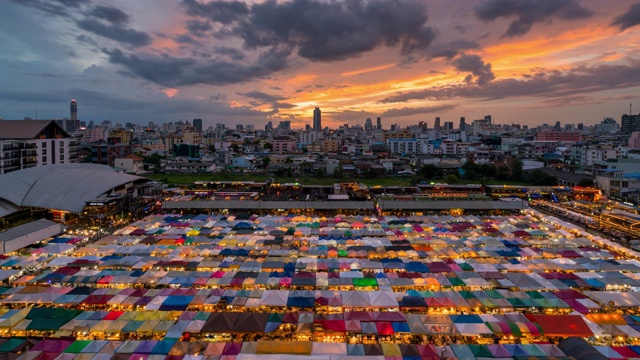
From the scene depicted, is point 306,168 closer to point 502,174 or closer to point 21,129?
point 502,174

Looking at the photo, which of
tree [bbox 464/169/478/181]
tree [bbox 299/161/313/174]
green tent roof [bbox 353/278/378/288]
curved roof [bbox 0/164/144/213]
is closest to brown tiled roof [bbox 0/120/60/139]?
curved roof [bbox 0/164/144/213]

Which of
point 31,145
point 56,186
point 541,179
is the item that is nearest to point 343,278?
point 56,186

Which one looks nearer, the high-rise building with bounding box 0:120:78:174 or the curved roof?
the curved roof

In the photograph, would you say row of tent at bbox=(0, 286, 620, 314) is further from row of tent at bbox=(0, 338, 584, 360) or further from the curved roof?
the curved roof

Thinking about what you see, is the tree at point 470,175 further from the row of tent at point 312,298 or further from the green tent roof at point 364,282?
the green tent roof at point 364,282

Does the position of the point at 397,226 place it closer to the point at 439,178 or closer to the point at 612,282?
the point at 612,282

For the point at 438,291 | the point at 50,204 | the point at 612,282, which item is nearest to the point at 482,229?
the point at 612,282
